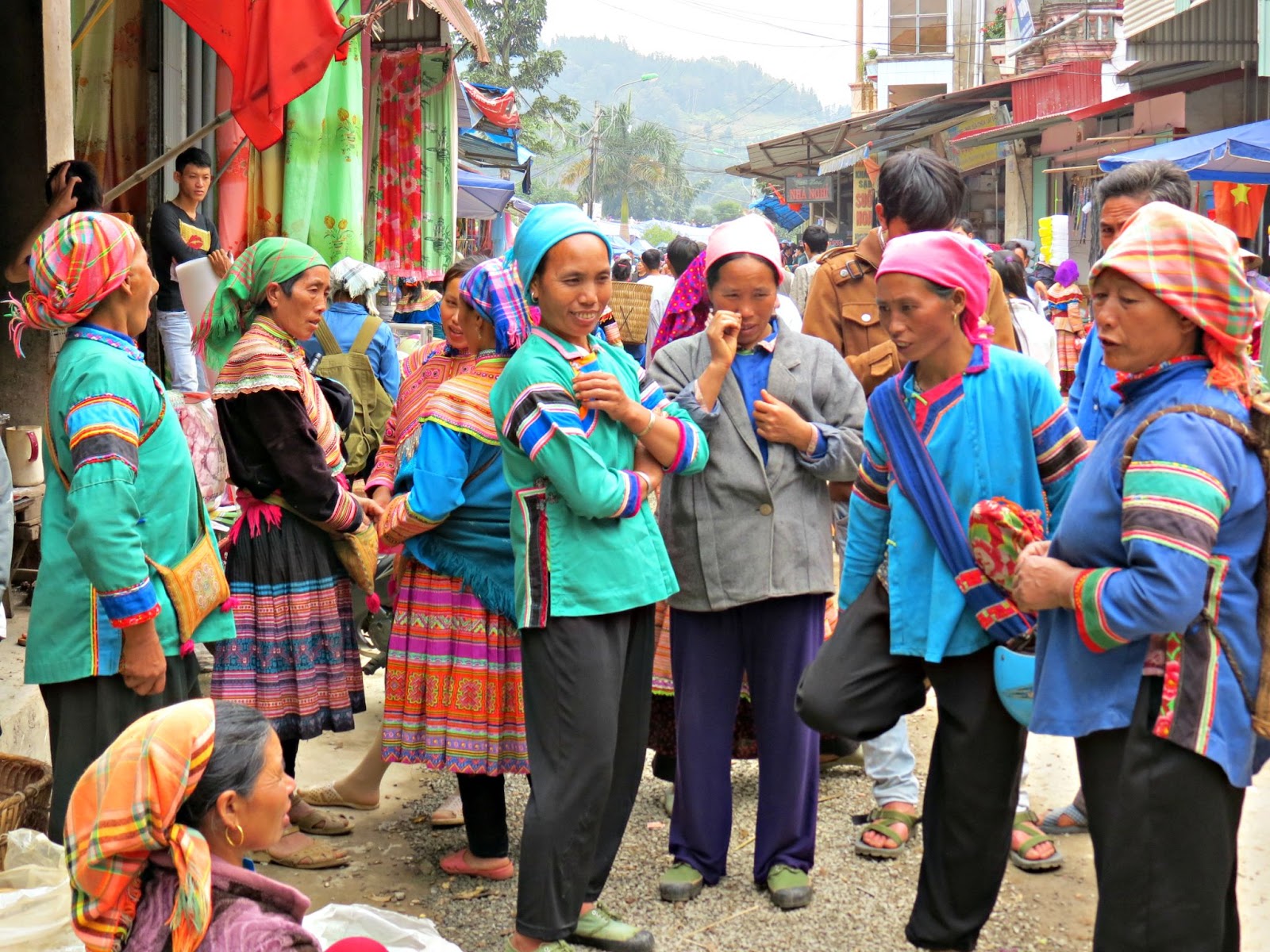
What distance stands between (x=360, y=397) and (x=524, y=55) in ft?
139

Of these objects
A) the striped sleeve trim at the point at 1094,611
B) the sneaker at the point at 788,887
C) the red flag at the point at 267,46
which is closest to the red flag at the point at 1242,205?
the red flag at the point at 267,46

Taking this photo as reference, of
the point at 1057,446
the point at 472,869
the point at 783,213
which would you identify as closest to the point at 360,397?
the point at 472,869

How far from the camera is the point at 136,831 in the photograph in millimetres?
2158

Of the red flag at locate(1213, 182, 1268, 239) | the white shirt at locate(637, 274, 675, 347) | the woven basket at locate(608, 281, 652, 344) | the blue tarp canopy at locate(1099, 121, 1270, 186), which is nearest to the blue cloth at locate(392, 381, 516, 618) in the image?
the white shirt at locate(637, 274, 675, 347)

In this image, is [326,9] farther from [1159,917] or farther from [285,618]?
[1159,917]

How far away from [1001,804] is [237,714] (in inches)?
72.5

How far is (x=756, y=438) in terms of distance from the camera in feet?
13.0

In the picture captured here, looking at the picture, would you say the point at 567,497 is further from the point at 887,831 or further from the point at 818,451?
the point at 887,831

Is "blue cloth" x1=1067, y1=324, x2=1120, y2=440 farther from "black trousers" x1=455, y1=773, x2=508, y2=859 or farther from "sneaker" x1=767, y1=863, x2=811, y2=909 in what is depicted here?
"black trousers" x1=455, y1=773, x2=508, y2=859

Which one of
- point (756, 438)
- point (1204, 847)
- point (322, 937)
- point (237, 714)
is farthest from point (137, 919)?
point (756, 438)

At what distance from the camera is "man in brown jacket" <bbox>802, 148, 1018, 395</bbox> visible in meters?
4.11

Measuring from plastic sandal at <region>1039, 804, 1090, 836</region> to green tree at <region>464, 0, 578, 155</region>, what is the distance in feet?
129

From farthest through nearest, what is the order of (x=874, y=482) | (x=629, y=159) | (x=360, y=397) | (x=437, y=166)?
(x=629, y=159)
(x=437, y=166)
(x=360, y=397)
(x=874, y=482)

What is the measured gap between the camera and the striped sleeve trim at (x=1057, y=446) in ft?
10.5
